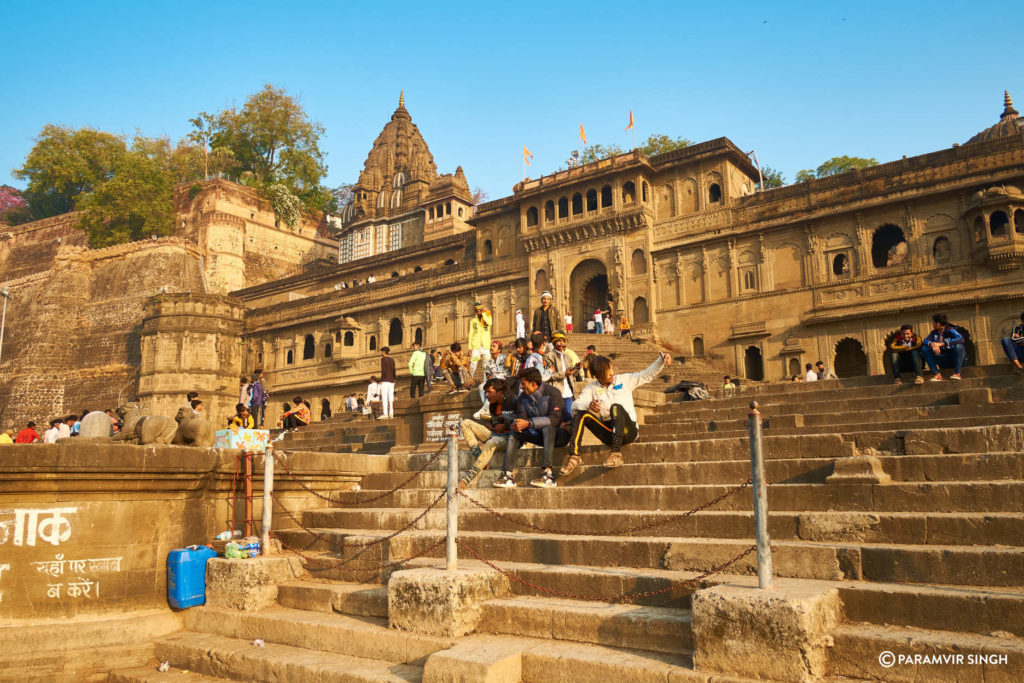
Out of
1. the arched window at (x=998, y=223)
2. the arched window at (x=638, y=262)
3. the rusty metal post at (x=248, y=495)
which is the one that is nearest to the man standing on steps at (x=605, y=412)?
the rusty metal post at (x=248, y=495)

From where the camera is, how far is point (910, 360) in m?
10.6

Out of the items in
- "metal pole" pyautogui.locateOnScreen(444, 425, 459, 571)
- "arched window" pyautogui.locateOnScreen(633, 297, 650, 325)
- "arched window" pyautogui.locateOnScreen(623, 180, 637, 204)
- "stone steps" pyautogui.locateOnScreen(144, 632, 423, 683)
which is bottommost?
"stone steps" pyautogui.locateOnScreen(144, 632, 423, 683)

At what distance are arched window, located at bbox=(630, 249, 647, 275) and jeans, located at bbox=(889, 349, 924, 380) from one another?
18.1 metres

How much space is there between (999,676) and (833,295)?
22775 millimetres

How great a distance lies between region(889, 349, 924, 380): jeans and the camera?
10.5 metres

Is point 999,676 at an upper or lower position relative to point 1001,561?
lower

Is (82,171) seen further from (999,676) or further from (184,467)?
(999,676)

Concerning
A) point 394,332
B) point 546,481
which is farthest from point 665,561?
point 394,332

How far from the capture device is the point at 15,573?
19.7ft

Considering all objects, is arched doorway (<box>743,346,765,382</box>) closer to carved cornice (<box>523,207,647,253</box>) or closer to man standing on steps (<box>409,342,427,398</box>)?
carved cornice (<box>523,207,647,253</box>)

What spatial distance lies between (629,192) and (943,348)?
1972 cm

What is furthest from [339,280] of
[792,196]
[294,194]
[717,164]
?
[792,196]

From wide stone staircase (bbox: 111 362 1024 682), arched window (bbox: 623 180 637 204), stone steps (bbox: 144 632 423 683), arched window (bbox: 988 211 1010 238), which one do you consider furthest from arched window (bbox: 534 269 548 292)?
stone steps (bbox: 144 632 423 683)

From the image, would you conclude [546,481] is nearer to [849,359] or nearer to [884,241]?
[849,359]
